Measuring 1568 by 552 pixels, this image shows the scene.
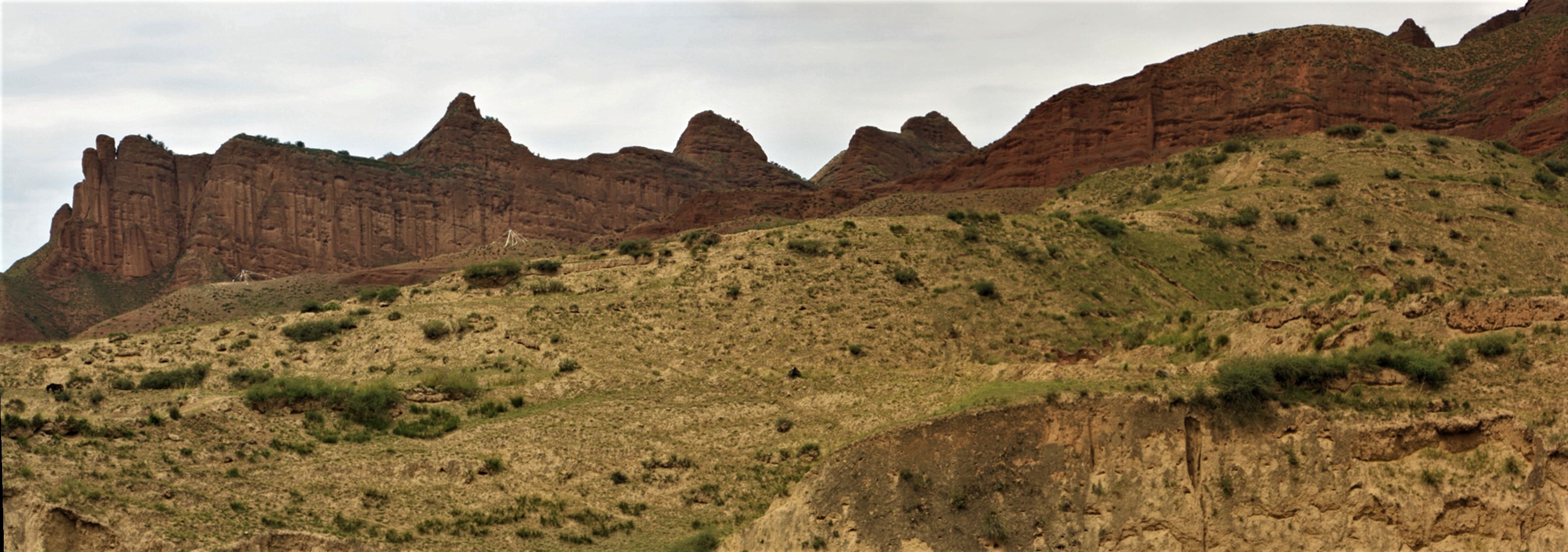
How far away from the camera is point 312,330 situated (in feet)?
174

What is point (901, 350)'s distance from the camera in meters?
48.6

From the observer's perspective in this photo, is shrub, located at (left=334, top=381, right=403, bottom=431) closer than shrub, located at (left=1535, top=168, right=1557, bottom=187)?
Yes

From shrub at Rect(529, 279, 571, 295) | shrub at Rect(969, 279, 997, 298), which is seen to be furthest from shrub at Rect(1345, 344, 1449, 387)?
shrub at Rect(529, 279, 571, 295)

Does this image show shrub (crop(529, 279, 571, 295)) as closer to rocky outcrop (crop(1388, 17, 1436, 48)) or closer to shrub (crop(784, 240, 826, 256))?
shrub (crop(784, 240, 826, 256))

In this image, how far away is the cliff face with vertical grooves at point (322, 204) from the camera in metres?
135

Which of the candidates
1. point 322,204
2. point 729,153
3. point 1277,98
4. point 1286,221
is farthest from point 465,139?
point 1286,221

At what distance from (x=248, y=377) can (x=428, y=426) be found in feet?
36.3

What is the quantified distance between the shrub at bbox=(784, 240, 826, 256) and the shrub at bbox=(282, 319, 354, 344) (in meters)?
16.5

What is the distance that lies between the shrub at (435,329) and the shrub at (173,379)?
7.21 metres

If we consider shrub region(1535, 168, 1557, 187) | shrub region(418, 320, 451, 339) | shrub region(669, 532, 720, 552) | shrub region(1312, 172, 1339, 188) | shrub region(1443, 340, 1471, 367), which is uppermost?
shrub region(1312, 172, 1339, 188)

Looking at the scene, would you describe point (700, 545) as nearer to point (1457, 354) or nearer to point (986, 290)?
point (1457, 354)

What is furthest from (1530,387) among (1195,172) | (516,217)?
(516,217)

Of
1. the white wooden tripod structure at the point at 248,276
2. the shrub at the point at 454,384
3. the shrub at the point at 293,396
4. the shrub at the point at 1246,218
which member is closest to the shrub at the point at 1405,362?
the shrub at the point at 454,384

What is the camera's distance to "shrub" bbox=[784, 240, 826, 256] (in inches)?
2229
